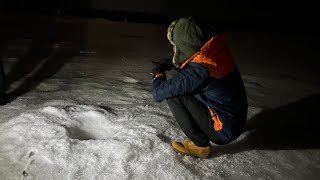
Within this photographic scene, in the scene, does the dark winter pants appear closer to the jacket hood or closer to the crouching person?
the crouching person

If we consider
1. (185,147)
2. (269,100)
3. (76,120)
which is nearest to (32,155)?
(76,120)

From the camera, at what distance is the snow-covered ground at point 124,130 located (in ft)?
6.88

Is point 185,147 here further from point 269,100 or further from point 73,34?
point 73,34

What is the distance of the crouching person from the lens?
1.78 metres

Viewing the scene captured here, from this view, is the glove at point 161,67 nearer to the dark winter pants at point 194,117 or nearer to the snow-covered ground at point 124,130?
the dark winter pants at point 194,117

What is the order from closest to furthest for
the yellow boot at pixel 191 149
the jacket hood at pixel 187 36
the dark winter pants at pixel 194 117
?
the jacket hood at pixel 187 36 < the dark winter pants at pixel 194 117 < the yellow boot at pixel 191 149

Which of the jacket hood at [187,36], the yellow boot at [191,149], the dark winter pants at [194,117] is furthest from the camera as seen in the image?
the yellow boot at [191,149]

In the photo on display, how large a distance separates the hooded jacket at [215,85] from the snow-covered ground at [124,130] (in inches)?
15.0

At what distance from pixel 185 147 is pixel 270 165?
2.21 feet

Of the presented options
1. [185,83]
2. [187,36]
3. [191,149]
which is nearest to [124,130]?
[191,149]

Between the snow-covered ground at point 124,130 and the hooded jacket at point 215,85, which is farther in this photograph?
the snow-covered ground at point 124,130

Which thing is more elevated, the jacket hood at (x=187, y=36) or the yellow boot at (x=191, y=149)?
the jacket hood at (x=187, y=36)

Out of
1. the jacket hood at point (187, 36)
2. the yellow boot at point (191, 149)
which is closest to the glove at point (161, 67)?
the jacket hood at point (187, 36)

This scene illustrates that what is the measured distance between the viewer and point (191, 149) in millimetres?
2250
